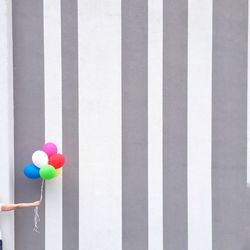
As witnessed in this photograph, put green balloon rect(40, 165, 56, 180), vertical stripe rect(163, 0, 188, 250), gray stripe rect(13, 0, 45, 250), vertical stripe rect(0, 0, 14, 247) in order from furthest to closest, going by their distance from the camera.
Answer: vertical stripe rect(163, 0, 188, 250), gray stripe rect(13, 0, 45, 250), vertical stripe rect(0, 0, 14, 247), green balloon rect(40, 165, 56, 180)

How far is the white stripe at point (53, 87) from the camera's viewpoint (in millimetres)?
4582

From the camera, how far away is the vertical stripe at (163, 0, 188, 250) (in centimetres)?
467

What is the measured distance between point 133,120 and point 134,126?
51 millimetres

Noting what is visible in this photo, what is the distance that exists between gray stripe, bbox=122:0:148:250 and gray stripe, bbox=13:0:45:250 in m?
0.70

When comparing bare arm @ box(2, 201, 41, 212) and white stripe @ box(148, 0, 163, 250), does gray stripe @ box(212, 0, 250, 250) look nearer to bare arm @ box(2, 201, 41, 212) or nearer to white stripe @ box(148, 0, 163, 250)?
white stripe @ box(148, 0, 163, 250)

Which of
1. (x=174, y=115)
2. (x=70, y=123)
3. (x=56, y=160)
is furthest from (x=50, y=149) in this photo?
(x=174, y=115)

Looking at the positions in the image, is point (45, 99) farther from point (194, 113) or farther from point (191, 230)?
point (191, 230)

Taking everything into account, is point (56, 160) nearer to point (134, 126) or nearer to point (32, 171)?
point (32, 171)

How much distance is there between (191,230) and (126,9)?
6.40 ft

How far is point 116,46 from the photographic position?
4.63 m

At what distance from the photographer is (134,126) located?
15.3 ft

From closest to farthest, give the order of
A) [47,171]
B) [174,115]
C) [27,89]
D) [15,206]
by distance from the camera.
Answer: [47,171] < [15,206] < [27,89] < [174,115]

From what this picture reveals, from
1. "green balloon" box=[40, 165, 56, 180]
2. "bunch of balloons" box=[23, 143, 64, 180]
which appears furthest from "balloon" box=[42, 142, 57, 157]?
"green balloon" box=[40, 165, 56, 180]

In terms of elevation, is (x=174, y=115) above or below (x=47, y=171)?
above
